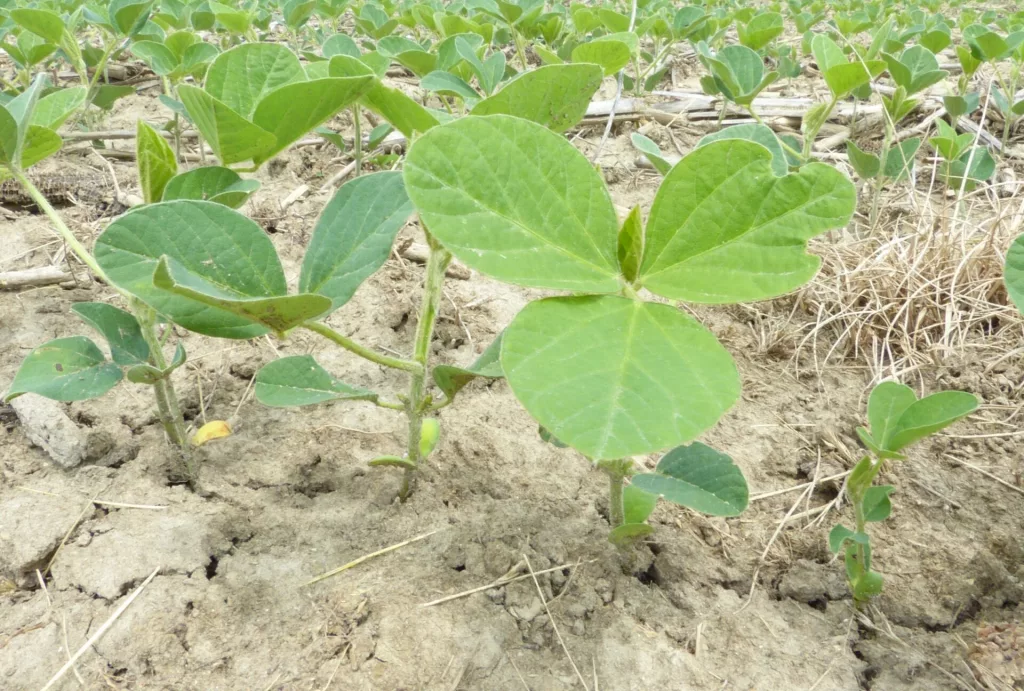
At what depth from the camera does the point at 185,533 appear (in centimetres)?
125

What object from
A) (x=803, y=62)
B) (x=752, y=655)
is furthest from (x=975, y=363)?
(x=803, y=62)

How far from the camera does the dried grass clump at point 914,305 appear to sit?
181 centimetres

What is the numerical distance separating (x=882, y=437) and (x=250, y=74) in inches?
40.4

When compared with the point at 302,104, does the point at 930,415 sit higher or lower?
lower

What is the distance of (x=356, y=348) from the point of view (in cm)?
92

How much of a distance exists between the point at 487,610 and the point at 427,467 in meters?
0.33

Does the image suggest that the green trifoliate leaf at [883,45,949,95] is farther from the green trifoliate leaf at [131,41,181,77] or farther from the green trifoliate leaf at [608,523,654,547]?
the green trifoliate leaf at [131,41,181,77]

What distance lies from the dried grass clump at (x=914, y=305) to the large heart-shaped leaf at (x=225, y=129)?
1.38 meters

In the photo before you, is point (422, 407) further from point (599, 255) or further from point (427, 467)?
point (599, 255)

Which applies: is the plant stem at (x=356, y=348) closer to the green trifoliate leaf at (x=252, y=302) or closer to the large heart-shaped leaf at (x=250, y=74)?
the green trifoliate leaf at (x=252, y=302)

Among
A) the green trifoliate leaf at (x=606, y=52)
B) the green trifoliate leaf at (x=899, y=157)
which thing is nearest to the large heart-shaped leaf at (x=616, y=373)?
the green trifoliate leaf at (x=606, y=52)

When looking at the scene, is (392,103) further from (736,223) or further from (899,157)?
(899,157)

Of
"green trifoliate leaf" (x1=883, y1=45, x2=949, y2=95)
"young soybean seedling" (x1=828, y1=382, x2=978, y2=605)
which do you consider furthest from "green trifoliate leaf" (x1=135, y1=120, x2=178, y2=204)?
"green trifoliate leaf" (x1=883, y1=45, x2=949, y2=95)

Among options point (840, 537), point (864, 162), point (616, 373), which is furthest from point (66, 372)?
point (864, 162)
